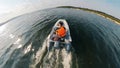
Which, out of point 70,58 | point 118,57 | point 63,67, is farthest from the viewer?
point 118,57

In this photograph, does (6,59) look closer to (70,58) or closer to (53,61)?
(53,61)

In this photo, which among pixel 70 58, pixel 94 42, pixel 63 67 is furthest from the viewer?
pixel 94 42

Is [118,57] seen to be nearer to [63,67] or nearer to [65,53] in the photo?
[65,53]

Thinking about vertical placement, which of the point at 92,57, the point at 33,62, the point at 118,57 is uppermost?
the point at 33,62

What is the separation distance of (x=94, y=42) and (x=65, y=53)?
12.9 meters

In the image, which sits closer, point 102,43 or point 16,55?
point 16,55

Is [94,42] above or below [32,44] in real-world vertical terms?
below

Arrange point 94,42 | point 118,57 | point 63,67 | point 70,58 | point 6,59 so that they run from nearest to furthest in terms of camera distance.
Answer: point 63,67 < point 70,58 < point 6,59 < point 118,57 < point 94,42

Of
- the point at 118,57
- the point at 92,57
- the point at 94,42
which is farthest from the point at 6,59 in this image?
the point at 118,57

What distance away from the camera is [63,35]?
96.6 ft

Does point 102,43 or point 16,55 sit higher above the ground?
point 16,55

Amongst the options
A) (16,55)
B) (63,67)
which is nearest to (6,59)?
(16,55)

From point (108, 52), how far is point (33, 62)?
55.0 feet

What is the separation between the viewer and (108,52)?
32938 mm
